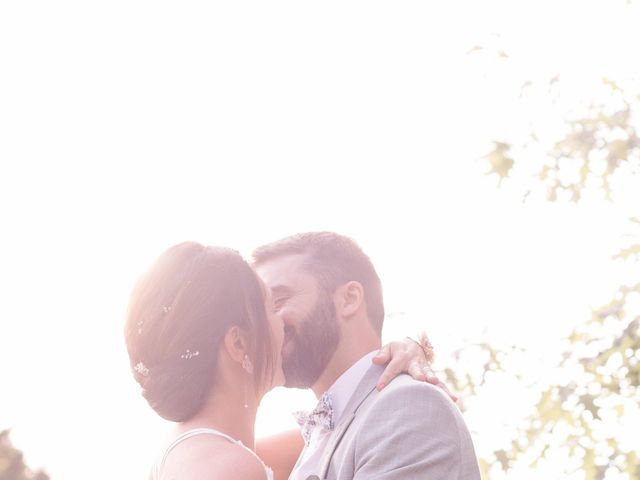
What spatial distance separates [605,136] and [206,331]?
13.1 feet

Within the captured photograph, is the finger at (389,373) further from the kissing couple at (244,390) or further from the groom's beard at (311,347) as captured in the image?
the groom's beard at (311,347)

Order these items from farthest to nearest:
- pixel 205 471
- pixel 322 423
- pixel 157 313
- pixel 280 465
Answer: pixel 280 465
pixel 322 423
pixel 157 313
pixel 205 471

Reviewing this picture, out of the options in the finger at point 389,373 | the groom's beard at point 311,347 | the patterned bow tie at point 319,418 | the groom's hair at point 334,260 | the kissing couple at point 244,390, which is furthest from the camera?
the groom's hair at point 334,260

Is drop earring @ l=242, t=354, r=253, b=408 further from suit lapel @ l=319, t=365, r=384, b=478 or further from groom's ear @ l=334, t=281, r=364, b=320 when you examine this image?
groom's ear @ l=334, t=281, r=364, b=320

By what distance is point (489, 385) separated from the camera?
7.60m

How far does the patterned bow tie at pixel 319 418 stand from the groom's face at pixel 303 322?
30 cm

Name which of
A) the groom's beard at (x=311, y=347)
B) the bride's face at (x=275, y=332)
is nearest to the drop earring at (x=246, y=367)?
the bride's face at (x=275, y=332)

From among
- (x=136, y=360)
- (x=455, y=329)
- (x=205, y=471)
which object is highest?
(x=136, y=360)

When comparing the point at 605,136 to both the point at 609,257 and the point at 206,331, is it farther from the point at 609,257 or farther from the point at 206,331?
the point at 206,331

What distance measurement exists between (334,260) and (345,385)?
33.2 inches

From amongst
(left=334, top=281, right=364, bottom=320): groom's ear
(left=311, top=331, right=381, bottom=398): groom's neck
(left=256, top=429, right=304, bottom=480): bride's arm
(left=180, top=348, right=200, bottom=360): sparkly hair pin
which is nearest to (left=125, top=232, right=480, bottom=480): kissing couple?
(left=180, top=348, right=200, bottom=360): sparkly hair pin

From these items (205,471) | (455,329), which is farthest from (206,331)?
(455,329)

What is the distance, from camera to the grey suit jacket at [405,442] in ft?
13.7

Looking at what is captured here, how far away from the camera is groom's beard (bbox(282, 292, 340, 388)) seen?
5266 millimetres
